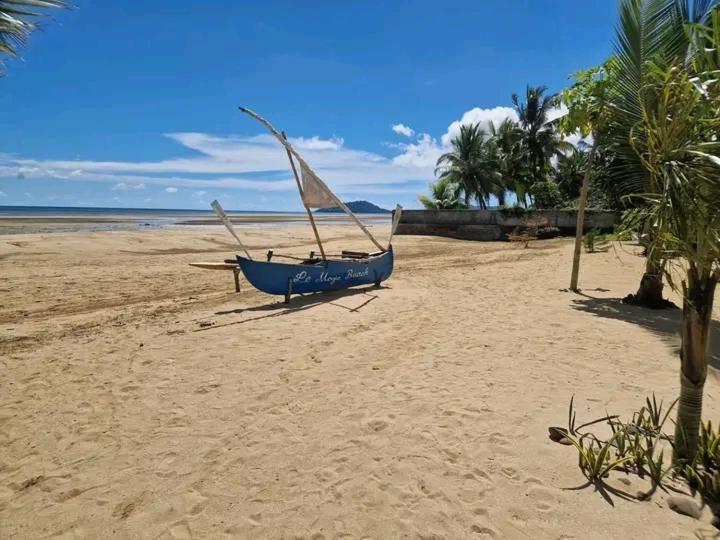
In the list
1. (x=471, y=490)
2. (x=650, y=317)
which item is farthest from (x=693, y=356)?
(x=650, y=317)

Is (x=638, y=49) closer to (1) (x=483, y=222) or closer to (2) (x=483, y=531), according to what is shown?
(2) (x=483, y=531)

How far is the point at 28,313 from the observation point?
7859mm

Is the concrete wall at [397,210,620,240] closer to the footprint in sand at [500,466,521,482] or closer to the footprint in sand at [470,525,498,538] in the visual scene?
the footprint in sand at [500,466,521,482]

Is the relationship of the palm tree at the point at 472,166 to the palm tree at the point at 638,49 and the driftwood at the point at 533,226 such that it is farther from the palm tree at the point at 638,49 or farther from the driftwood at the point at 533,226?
the palm tree at the point at 638,49

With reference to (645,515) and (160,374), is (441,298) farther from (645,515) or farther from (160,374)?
(645,515)

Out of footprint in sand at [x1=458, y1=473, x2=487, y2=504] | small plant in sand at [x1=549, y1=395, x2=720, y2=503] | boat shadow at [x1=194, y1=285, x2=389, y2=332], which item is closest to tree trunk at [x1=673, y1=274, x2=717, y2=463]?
small plant in sand at [x1=549, y1=395, x2=720, y2=503]

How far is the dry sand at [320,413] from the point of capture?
2.75 metres

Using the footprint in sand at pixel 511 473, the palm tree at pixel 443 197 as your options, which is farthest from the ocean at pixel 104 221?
the footprint in sand at pixel 511 473

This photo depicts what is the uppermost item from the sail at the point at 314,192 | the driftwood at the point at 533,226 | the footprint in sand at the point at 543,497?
the sail at the point at 314,192

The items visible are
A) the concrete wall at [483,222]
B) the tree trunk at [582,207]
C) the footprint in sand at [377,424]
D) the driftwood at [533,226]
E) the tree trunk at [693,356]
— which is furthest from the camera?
the driftwood at [533,226]

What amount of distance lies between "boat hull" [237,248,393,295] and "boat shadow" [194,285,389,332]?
0.19 metres

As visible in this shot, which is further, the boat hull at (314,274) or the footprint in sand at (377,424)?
the boat hull at (314,274)

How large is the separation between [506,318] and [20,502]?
6.78m

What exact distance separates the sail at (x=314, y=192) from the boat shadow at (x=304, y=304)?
6.80 ft
